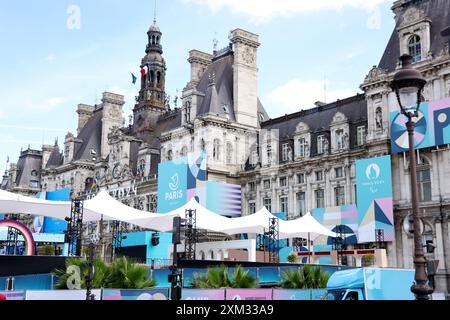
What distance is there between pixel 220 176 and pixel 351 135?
16.8 metres

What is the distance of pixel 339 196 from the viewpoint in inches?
1982

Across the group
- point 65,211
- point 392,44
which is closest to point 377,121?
point 392,44

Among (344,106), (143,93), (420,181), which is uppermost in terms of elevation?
(143,93)

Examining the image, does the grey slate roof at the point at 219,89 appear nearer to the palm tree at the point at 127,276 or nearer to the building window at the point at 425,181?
the building window at the point at 425,181

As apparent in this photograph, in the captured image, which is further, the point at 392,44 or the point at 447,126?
the point at 392,44

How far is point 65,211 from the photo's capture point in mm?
36031

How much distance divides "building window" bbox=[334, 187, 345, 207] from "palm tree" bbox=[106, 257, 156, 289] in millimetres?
32959

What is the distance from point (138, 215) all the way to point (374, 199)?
19.5m

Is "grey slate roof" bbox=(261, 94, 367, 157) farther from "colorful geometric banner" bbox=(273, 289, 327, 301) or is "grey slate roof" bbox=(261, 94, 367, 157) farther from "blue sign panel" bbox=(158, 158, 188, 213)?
"colorful geometric banner" bbox=(273, 289, 327, 301)

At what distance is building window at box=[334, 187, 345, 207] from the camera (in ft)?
164

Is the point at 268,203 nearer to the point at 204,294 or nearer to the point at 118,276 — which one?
the point at 118,276

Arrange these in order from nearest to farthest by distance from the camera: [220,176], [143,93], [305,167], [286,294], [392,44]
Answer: [286,294] → [392,44] → [305,167] → [220,176] → [143,93]

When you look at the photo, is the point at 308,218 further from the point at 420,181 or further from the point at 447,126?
the point at 447,126

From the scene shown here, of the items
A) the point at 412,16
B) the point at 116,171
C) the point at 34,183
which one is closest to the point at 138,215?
the point at 412,16
